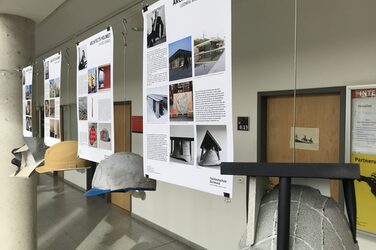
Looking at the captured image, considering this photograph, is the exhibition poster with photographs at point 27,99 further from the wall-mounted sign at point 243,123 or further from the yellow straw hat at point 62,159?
the wall-mounted sign at point 243,123

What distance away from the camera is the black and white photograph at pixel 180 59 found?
1181 mm

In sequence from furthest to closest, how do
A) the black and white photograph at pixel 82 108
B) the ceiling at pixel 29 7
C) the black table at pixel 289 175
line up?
the ceiling at pixel 29 7 → the black and white photograph at pixel 82 108 → the black table at pixel 289 175

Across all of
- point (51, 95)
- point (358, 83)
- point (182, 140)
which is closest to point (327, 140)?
point (358, 83)

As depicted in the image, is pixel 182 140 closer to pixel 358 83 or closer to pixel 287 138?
pixel 358 83

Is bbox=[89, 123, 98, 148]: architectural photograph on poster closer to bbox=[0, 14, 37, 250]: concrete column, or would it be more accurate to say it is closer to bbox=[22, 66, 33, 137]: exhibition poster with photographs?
bbox=[22, 66, 33, 137]: exhibition poster with photographs

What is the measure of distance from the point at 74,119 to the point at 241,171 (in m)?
7.36

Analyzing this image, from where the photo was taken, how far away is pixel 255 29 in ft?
10.2

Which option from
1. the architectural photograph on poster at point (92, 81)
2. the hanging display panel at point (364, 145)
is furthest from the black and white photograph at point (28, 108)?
the hanging display panel at point (364, 145)

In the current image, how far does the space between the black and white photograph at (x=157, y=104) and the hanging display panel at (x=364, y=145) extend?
1718 millimetres

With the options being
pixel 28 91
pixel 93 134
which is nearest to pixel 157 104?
pixel 93 134

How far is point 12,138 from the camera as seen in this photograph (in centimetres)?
321

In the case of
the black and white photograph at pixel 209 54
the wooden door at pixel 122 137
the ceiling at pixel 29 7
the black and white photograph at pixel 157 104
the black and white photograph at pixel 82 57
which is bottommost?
the wooden door at pixel 122 137

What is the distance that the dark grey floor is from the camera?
14.0ft

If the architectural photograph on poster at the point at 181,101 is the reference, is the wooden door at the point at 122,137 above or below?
below
